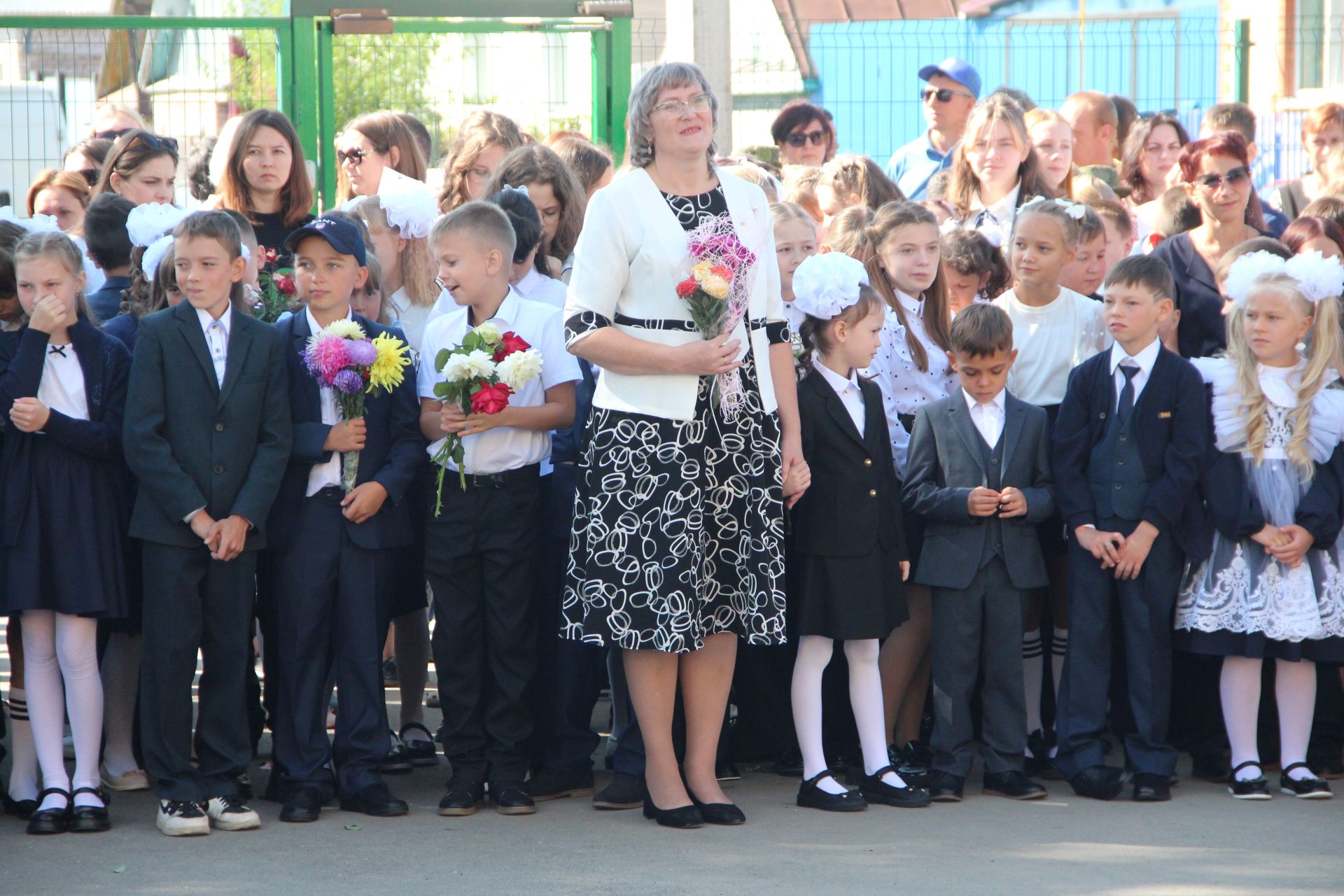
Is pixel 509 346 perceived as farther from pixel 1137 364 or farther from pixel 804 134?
pixel 804 134

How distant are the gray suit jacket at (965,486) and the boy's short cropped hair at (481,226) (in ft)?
5.08

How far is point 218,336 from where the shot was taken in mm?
4789

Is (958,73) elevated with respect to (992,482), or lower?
elevated

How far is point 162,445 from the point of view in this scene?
4.61 metres

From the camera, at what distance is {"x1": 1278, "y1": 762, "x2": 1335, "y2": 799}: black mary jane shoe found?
500 cm

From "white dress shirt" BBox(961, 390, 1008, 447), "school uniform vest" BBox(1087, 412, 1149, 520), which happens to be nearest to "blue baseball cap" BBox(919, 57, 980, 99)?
"white dress shirt" BBox(961, 390, 1008, 447)

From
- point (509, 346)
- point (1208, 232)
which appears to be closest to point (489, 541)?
point (509, 346)

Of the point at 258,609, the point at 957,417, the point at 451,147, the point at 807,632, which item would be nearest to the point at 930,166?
the point at 451,147

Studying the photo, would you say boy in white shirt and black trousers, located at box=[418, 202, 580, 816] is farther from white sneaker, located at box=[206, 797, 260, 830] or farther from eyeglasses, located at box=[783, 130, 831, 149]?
eyeglasses, located at box=[783, 130, 831, 149]

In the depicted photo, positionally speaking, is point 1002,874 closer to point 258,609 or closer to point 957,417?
A: point 957,417

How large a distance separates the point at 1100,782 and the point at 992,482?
Result: 41.1 inches

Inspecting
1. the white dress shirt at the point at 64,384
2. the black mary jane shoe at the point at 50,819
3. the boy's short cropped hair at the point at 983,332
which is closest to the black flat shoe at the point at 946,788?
the boy's short cropped hair at the point at 983,332

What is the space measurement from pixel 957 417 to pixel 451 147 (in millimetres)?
2674

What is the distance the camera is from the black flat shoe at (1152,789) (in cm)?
501
